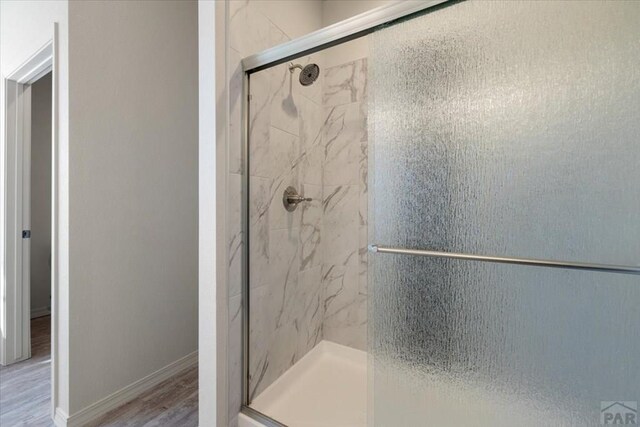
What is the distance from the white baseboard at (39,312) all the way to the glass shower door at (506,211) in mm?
3426

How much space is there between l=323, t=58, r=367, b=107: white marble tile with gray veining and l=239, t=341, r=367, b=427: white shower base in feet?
5.24

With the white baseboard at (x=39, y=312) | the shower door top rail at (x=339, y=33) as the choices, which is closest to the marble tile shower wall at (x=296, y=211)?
the shower door top rail at (x=339, y=33)

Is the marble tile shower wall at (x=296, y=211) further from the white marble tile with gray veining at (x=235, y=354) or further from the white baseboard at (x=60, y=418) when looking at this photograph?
the white baseboard at (x=60, y=418)

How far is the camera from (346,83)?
1929mm

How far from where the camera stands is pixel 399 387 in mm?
1038

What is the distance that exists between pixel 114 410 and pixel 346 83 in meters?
2.26

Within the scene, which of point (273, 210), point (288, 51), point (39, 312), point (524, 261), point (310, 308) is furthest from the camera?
point (39, 312)

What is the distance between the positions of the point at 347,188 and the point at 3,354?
2516mm

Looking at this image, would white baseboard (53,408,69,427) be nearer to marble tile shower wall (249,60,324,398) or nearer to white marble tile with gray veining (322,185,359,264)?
marble tile shower wall (249,60,324,398)

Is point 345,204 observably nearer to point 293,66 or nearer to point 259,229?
point 259,229

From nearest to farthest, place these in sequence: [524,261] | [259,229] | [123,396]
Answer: [524,261] < [259,229] < [123,396]

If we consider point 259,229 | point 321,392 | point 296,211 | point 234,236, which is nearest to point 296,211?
point 296,211

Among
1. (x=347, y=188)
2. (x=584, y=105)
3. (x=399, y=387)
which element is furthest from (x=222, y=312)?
(x=584, y=105)

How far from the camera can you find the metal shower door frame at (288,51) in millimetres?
1018
